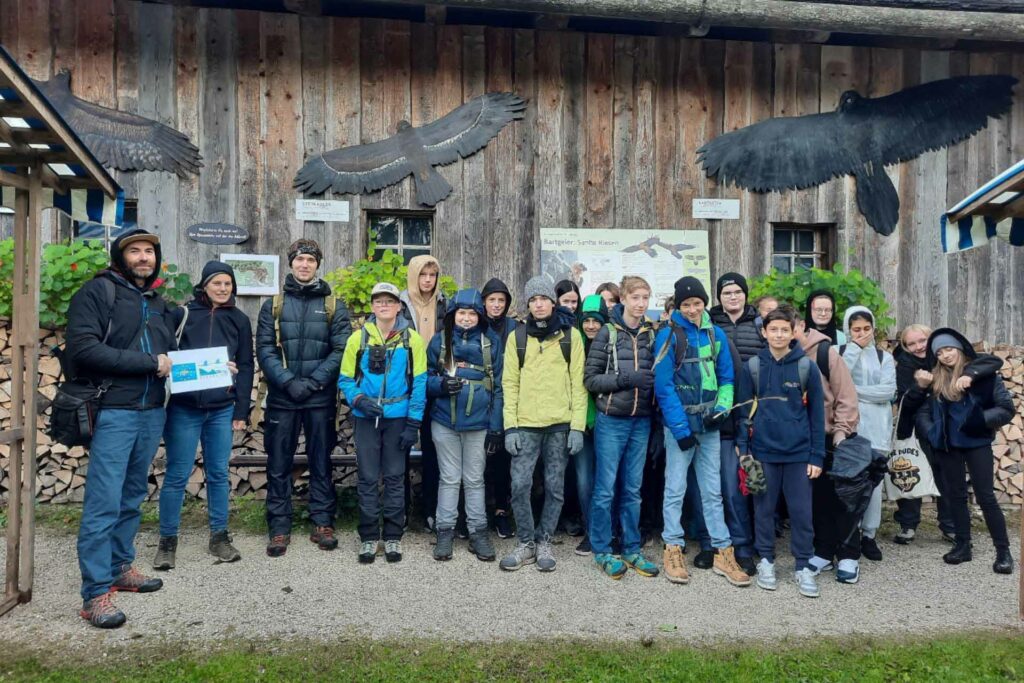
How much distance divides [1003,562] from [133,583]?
603cm

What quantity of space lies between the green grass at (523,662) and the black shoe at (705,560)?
114cm

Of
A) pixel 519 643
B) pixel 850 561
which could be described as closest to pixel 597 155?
pixel 850 561

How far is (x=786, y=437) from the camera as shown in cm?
430

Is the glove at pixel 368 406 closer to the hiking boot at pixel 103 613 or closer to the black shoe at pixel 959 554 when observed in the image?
the hiking boot at pixel 103 613

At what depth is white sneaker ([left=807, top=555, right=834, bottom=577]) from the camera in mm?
4312

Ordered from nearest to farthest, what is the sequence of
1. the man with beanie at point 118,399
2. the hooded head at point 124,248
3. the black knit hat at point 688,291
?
the man with beanie at point 118,399, the hooded head at point 124,248, the black knit hat at point 688,291

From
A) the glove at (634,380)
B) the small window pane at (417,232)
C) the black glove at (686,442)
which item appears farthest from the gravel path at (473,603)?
the small window pane at (417,232)

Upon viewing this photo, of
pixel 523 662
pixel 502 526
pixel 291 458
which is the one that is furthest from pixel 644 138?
pixel 523 662

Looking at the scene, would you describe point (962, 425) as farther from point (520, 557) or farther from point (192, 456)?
point (192, 456)

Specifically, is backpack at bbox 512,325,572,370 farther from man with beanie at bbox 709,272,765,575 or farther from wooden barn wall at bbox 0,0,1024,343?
wooden barn wall at bbox 0,0,1024,343

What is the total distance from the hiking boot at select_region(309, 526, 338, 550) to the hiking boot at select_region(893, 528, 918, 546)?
4600 millimetres

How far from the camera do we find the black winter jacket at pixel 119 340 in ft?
11.9

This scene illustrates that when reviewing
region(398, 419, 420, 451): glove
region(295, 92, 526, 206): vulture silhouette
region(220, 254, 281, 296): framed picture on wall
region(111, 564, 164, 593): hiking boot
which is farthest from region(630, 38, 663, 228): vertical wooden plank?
region(111, 564, 164, 593): hiking boot

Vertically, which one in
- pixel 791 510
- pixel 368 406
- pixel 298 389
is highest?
pixel 298 389
